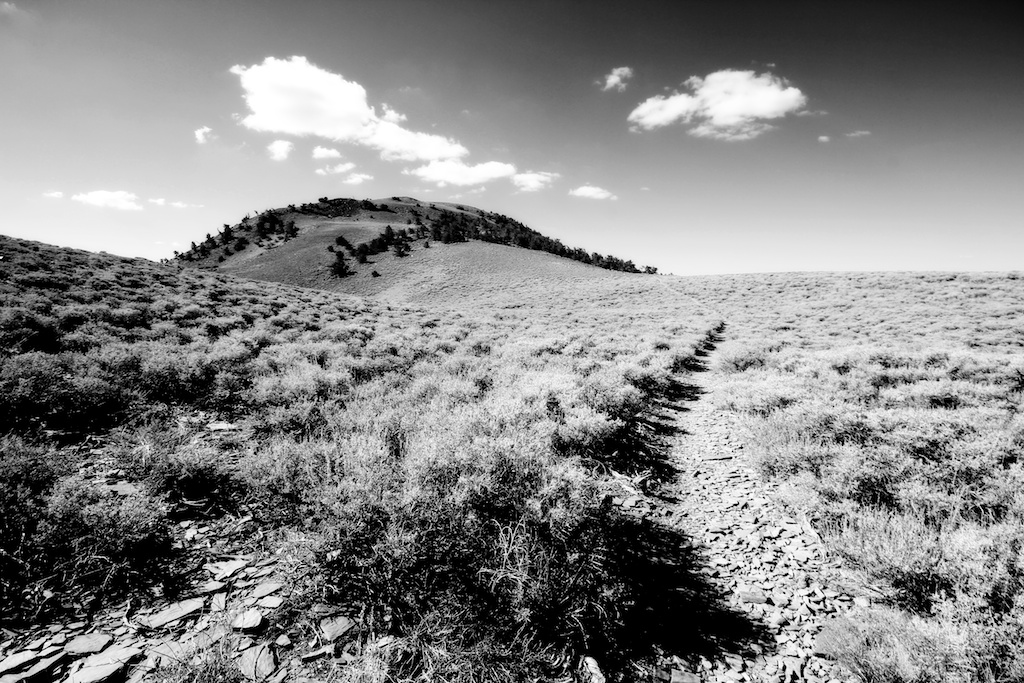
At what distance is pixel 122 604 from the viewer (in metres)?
3.19

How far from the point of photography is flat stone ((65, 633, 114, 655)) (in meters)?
2.77

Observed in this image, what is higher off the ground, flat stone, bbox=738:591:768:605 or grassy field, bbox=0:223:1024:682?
grassy field, bbox=0:223:1024:682

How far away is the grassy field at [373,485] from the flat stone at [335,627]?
126mm

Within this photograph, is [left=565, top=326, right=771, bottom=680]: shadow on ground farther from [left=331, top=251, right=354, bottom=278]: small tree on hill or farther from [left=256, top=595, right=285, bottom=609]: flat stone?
[left=331, top=251, right=354, bottom=278]: small tree on hill

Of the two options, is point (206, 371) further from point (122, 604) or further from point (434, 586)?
point (434, 586)

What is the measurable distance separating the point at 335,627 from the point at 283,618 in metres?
0.47

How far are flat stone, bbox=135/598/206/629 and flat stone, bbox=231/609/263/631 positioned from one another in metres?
0.41

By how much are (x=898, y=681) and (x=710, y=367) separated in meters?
12.5

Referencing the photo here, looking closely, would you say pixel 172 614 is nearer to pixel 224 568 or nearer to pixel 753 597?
pixel 224 568

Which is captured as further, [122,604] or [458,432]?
[458,432]

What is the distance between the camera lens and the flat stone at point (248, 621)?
308cm

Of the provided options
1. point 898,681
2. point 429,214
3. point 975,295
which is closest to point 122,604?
point 898,681

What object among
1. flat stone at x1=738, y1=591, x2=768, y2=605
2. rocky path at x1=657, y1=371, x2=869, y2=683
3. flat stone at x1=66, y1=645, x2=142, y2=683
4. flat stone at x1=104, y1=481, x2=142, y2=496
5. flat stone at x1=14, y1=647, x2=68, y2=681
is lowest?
flat stone at x1=738, y1=591, x2=768, y2=605

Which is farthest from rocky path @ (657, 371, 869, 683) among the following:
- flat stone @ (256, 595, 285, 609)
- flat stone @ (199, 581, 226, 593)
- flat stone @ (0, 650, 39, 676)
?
flat stone @ (0, 650, 39, 676)
